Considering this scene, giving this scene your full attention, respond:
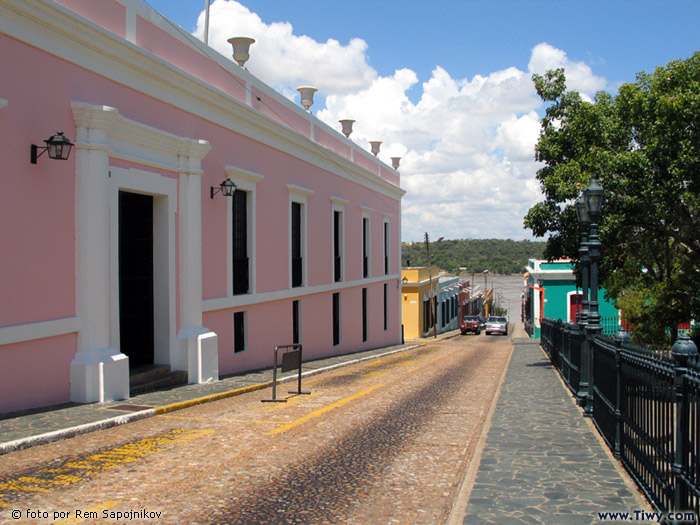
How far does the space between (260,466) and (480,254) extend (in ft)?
467

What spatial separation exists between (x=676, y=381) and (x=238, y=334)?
1132 cm

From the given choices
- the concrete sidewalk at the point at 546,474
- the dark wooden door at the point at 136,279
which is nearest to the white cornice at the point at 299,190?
the dark wooden door at the point at 136,279

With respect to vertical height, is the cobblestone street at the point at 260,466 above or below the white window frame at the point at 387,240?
below

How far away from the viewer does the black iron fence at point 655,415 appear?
4273mm

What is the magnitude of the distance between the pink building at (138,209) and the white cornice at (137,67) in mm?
26

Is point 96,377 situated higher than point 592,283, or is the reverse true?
point 592,283

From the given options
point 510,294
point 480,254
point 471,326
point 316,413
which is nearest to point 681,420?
point 316,413

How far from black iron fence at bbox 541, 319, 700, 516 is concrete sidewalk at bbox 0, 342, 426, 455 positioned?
5.69 metres

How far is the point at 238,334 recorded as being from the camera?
48.1 feet

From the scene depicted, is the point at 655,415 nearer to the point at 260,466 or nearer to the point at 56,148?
the point at 260,466

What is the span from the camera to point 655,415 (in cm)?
520

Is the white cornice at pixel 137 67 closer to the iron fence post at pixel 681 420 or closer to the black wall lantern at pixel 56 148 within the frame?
the black wall lantern at pixel 56 148

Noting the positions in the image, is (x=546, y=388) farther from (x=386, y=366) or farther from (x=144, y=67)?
(x=144, y=67)

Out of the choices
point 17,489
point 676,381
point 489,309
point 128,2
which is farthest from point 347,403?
point 489,309
